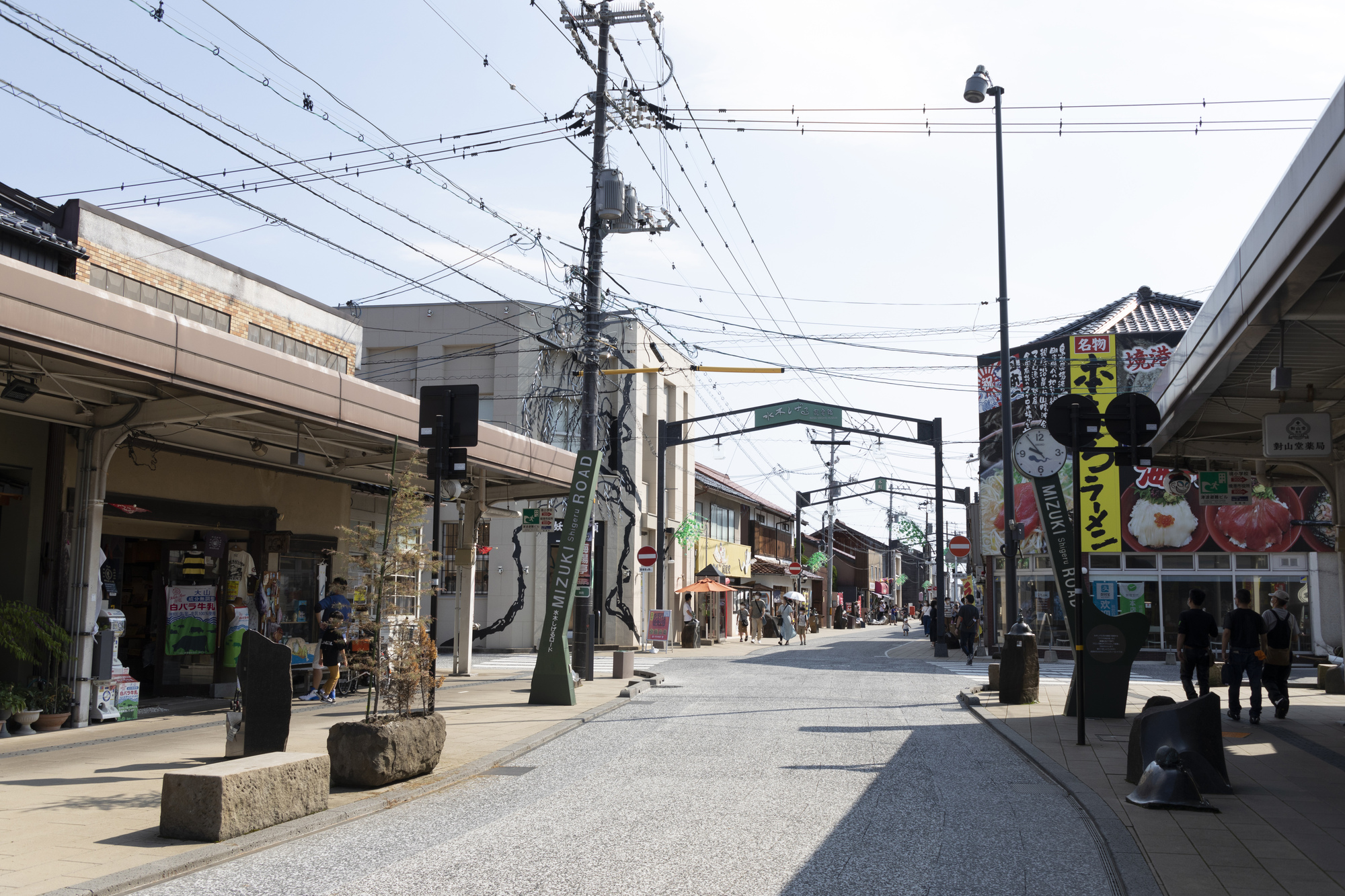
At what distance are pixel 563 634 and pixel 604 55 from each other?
11.1 meters

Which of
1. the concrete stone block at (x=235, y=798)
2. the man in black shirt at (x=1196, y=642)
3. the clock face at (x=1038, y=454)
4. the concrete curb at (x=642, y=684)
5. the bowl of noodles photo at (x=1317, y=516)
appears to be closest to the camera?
the concrete stone block at (x=235, y=798)

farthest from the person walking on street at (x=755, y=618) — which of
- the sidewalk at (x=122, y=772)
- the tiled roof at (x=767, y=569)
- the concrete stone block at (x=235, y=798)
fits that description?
the concrete stone block at (x=235, y=798)

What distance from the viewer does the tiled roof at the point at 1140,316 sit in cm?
3172

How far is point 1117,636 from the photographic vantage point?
13.9m

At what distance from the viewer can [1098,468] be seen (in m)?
28.8

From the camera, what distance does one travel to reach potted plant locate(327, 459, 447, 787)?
30.5ft

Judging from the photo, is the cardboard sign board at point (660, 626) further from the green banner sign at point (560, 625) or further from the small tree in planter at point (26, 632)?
the small tree in planter at point (26, 632)

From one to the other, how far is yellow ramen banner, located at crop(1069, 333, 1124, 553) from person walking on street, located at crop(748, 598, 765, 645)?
21107mm

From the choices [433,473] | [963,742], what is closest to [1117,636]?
[963,742]

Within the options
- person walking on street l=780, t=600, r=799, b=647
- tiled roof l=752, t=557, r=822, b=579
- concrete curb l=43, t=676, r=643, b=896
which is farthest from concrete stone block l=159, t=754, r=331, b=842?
tiled roof l=752, t=557, r=822, b=579

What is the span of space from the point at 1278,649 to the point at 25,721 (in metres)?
14.7

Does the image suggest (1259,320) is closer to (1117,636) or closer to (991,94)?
(1117,636)

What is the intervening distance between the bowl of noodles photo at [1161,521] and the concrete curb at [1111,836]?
1877cm

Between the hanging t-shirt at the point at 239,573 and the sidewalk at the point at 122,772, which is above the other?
the hanging t-shirt at the point at 239,573
